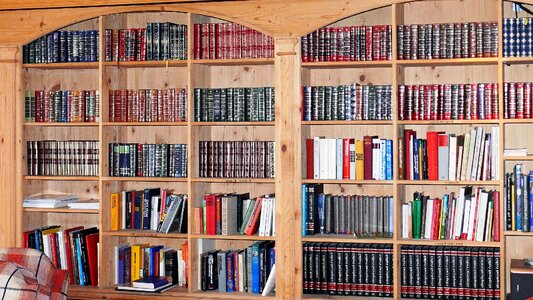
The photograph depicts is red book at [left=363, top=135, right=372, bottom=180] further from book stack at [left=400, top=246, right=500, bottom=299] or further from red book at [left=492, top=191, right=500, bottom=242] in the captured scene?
red book at [left=492, top=191, right=500, bottom=242]

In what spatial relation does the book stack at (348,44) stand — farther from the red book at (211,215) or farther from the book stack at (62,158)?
the book stack at (62,158)

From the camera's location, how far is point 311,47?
193 inches

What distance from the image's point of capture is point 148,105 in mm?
5227

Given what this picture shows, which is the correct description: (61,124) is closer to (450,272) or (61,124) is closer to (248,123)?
(248,123)

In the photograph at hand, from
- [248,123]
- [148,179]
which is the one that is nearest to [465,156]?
[248,123]

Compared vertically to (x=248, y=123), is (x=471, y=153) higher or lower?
lower

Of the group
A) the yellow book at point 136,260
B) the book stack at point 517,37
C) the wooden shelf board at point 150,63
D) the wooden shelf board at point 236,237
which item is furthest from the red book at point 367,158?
the yellow book at point 136,260

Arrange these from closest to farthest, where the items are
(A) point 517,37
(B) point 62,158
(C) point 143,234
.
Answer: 1. (A) point 517,37
2. (C) point 143,234
3. (B) point 62,158

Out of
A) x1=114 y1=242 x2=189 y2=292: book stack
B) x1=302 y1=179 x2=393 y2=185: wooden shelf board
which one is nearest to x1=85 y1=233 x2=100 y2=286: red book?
x1=114 y1=242 x2=189 y2=292: book stack

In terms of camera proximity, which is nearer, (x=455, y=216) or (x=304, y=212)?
(x=455, y=216)

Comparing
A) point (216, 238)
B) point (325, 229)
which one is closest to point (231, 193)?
point (216, 238)

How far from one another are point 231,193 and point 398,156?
114 centimetres

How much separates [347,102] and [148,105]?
Answer: 1246 mm

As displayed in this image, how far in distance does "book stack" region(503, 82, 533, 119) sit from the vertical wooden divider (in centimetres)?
115
